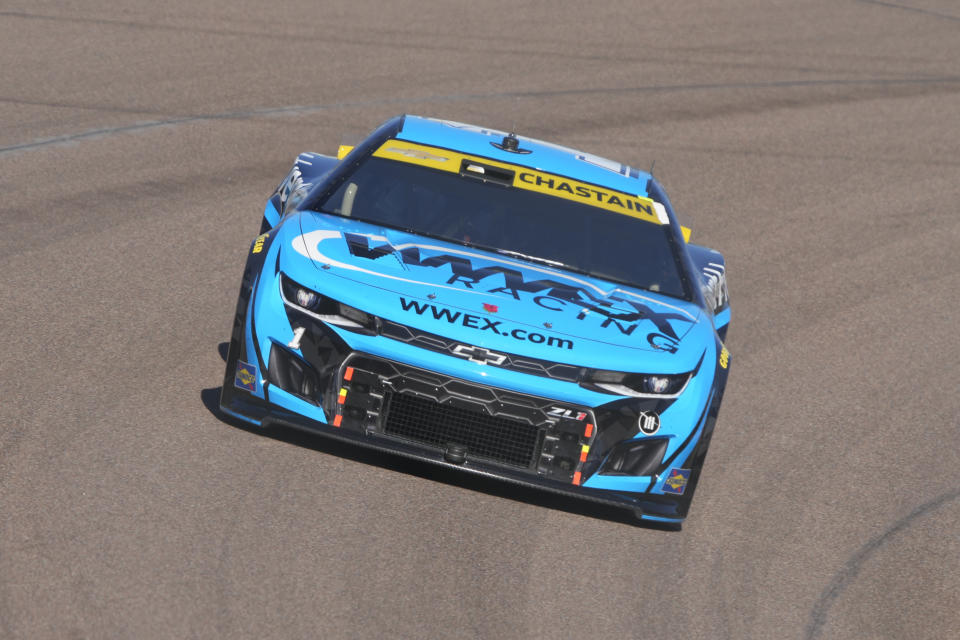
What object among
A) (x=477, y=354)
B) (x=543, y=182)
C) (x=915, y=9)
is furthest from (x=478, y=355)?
(x=915, y=9)

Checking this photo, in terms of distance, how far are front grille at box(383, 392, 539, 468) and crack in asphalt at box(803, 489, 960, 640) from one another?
1312 mm

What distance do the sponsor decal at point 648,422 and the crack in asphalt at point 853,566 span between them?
0.97 meters

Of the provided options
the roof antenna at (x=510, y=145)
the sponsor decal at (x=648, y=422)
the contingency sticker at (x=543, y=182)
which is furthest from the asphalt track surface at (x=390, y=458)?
the roof antenna at (x=510, y=145)

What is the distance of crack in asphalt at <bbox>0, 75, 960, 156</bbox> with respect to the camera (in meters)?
11.5

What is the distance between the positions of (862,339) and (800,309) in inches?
21.5

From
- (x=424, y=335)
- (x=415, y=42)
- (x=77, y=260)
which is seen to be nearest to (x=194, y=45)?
(x=415, y=42)

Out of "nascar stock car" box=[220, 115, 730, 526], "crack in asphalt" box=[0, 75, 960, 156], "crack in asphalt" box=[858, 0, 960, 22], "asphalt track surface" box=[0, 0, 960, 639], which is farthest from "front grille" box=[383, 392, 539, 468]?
"crack in asphalt" box=[858, 0, 960, 22]

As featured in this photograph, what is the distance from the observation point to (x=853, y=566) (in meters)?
6.50

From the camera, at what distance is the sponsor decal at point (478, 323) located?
6.10m

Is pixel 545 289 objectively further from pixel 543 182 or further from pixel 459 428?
pixel 543 182

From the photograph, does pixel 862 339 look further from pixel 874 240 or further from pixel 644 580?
pixel 644 580

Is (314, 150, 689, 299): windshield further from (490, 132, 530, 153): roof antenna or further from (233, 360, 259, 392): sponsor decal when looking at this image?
(233, 360, 259, 392): sponsor decal

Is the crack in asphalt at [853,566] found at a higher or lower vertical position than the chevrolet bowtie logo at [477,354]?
lower

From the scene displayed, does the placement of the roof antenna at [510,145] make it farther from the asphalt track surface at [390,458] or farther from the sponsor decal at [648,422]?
the sponsor decal at [648,422]
